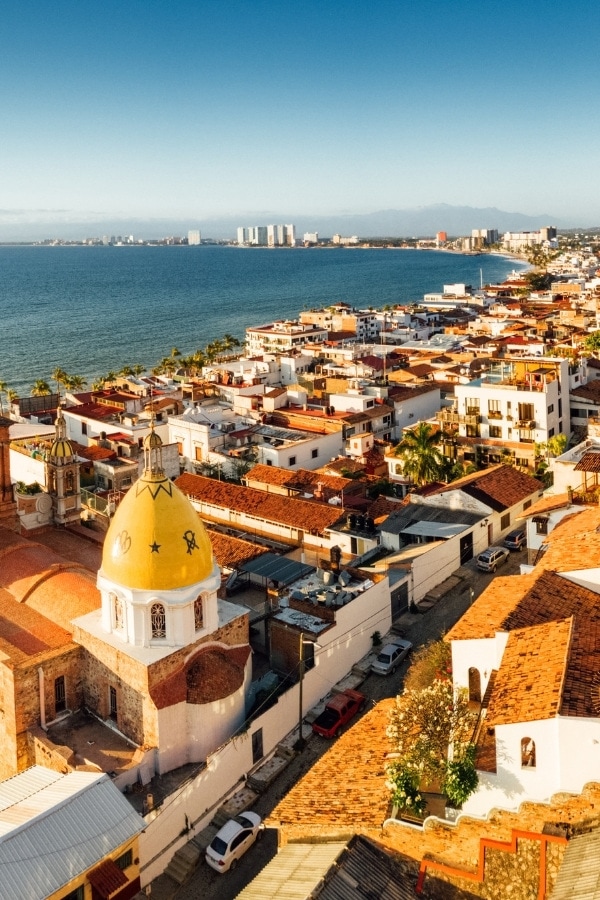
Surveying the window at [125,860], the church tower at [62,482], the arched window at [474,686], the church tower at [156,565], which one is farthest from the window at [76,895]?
the church tower at [62,482]

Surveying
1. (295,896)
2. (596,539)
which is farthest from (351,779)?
(596,539)

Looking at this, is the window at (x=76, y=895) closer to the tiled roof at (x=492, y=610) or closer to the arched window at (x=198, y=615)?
the arched window at (x=198, y=615)

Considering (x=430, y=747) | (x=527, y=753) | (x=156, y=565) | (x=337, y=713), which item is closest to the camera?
(x=527, y=753)

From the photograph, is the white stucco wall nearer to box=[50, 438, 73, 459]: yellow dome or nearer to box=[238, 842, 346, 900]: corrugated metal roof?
box=[238, 842, 346, 900]: corrugated metal roof

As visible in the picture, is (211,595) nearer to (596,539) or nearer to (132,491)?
(132,491)

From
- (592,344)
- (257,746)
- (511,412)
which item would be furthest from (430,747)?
(592,344)

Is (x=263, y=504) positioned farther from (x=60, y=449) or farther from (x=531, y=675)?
(x=531, y=675)
